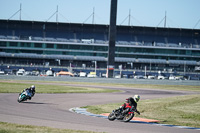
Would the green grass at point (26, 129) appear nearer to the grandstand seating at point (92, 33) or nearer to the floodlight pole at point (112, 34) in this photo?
the floodlight pole at point (112, 34)

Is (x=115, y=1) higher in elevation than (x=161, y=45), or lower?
higher

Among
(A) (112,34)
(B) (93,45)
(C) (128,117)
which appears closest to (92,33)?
(B) (93,45)

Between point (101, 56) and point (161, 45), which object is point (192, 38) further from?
point (101, 56)

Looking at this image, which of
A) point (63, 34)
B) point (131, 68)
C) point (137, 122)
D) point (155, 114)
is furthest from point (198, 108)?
point (63, 34)

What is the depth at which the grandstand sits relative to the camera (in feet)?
357

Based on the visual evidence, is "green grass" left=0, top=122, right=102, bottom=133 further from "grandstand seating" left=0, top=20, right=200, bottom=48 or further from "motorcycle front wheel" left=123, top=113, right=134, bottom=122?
"grandstand seating" left=0, top=20, right=200, bottom=48

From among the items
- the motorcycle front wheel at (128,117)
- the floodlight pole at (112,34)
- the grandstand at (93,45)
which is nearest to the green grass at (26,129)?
the motorcycle front wheel at (128,117)

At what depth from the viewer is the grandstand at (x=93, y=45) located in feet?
357

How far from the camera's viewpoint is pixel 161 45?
11238 centimetres

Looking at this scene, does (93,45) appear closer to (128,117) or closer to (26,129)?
(128,117)

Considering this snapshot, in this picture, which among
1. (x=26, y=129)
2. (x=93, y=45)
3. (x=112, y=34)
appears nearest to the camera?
(x=26, y=129)

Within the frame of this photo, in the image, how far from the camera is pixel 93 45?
10969cm

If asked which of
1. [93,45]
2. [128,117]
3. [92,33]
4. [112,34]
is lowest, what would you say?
[128,117]

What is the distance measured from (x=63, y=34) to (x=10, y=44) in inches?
662
